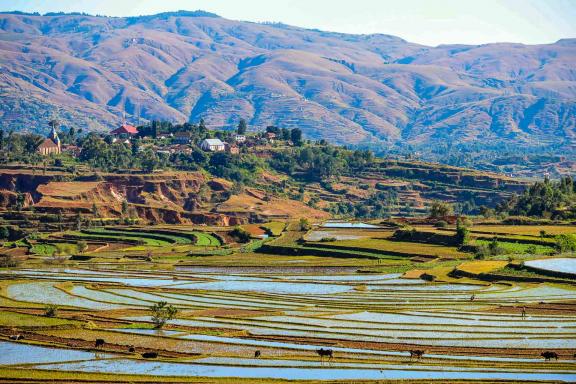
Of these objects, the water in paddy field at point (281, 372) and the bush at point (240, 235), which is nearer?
the water in paddy field at point (281, 372)

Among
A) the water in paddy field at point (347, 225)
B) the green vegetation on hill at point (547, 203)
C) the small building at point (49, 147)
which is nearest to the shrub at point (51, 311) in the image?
the water in paddy field at point (347, 225)

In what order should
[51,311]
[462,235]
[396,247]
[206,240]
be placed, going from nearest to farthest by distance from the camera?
1. [51,311]
2. [462,235]
3. [396,247]
4. [206,240]

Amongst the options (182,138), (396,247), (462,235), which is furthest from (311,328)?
(182,138)

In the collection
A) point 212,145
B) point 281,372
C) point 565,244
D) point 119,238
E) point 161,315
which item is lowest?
point 119,238

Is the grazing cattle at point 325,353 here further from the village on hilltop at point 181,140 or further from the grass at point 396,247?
the village on hilltop at point 181,140

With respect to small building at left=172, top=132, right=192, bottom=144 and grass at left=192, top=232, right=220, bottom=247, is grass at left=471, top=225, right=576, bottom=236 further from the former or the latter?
small building at left=172, top=132, right=192, bottom=144

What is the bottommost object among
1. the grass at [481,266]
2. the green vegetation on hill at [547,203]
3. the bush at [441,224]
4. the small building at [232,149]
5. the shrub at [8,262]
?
the shrub at [8,262]

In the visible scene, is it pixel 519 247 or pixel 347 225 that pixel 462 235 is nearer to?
pixel 519 247

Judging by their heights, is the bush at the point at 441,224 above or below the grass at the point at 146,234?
above
